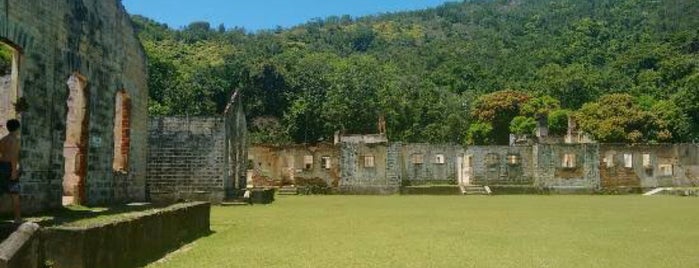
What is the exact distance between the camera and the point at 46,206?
10852 millimetres

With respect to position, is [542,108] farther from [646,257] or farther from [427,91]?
[646,257]

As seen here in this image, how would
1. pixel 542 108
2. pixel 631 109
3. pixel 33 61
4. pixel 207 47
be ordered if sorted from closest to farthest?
pixel 33 61 → pixel 631 109 → pixel 542 108 → pixel 207 47

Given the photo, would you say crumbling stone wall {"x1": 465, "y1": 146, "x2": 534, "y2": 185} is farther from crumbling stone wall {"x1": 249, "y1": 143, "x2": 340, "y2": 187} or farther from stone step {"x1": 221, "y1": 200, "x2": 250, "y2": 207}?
stone step {"x1": 221, "y1": 200, "x2": 250, "y2": 207}

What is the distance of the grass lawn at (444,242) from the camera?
8.66m

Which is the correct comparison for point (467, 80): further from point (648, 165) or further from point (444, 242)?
point (444, 242)

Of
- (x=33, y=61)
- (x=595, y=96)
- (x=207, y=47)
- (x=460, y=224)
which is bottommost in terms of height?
(x=460, y=224)

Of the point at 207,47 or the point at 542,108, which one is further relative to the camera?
the point at 207,47

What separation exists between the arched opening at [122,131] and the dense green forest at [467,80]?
36113mm

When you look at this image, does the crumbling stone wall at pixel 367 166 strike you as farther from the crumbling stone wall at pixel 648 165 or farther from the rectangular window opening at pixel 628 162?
the rectangular window opening at pixel 628 162

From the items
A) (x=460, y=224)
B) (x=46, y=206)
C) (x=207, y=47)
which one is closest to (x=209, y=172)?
(x=460, y=224)

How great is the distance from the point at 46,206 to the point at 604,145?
32679 millimetres

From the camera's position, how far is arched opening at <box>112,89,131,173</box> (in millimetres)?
15562

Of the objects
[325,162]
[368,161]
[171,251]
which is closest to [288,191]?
[325,162]

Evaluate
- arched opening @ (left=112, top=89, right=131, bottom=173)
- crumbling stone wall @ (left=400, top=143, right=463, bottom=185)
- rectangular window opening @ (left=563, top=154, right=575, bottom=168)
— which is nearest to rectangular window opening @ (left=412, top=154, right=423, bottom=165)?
crumbling stone wall @ (left=400, top=143, right=463, bottom=185)
